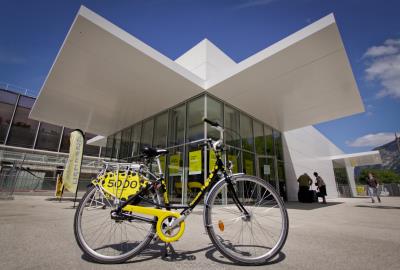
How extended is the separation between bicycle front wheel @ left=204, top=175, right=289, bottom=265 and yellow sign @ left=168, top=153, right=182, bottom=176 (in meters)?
5.91

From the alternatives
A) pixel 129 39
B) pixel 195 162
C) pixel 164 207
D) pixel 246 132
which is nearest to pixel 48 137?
pixel 195 162

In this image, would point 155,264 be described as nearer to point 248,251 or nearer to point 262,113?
point 248,251

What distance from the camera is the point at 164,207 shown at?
6.56 feet

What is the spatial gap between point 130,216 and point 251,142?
9.02 m

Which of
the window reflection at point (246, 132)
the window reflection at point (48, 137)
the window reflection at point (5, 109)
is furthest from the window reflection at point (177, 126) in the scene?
the window reflection at point (5, 109)

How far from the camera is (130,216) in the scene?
1915 mm

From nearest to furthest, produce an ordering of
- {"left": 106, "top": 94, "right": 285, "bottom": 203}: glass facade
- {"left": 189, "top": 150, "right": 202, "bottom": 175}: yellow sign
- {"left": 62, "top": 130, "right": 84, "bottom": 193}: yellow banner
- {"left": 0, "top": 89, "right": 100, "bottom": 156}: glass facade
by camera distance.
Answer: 1. {"left": 62, "top": 130, "right": 84, "bottom": 193}: yellow banner
2. {"left": 189, "top": 150, "right": 202, "bottom": 175}: yellow sign
3. {"left": 106, "top": 94, "right": 285, "bottom": 203}: glass facade
4. {"left": 0, "top": 89, "right": 100, "bottom": 156}: glass facade

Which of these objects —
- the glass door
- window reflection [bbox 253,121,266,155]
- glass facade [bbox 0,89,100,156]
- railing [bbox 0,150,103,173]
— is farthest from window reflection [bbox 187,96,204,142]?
glass facade [bbox 0,89,100,156]

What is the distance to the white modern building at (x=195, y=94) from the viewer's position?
5.49 meters

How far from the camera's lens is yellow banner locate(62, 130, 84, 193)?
21.6 ft

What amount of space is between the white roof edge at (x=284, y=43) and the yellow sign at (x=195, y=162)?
2.96m

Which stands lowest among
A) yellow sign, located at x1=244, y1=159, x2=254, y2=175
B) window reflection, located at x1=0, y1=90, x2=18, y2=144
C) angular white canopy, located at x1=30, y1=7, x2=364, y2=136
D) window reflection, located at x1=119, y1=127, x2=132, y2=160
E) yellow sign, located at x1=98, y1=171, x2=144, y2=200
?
yellow sign, located at x1=98, y1=171, x2=144, y2=200

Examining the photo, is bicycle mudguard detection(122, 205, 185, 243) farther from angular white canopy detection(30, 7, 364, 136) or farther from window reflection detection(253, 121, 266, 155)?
window reflection detection(253, 121, 266, 155)

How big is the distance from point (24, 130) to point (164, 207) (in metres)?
32.1
